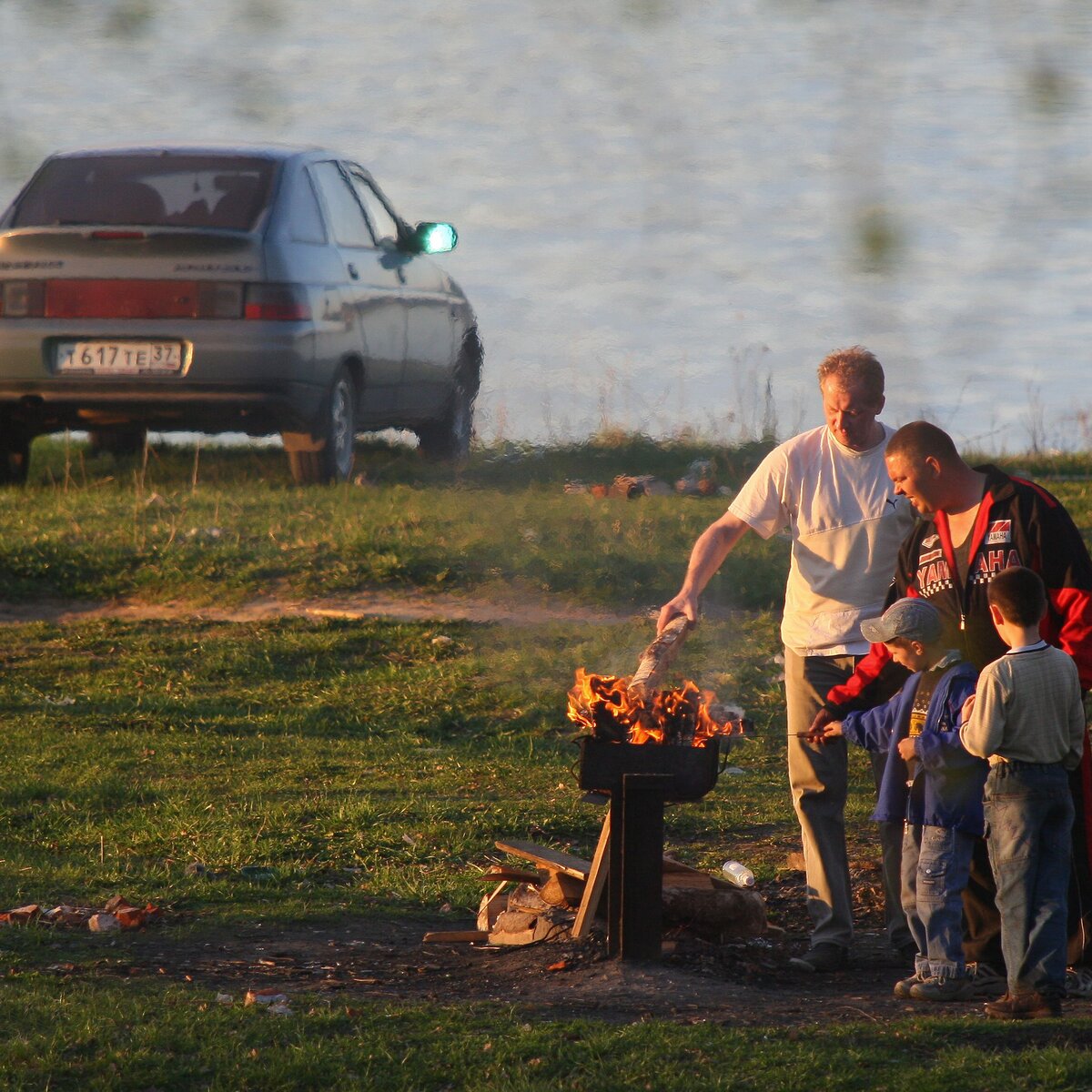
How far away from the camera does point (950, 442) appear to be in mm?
5605

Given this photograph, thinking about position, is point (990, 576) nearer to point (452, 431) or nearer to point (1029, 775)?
point (1029, 775)

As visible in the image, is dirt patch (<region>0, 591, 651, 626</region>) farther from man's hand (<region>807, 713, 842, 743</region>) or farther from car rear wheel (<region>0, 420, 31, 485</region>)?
man's hand (<region>807, 713, 842, 743</region>)

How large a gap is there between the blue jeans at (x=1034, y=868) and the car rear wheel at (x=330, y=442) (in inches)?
313

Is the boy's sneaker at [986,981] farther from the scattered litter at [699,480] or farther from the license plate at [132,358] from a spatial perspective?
the scattered litter at [699,480]

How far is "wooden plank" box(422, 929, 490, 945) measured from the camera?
6422 mm

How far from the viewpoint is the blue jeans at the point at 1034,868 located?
521 centimetres

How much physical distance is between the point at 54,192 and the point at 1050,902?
8.90 meters

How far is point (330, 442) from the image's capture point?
12.9 m

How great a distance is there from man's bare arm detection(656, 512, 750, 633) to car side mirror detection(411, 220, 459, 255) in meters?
6.93

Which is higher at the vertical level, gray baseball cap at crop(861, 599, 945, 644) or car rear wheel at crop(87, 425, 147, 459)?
car rear wheel at crop(87, 425, 147, 459)

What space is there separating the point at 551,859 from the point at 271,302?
239 inches

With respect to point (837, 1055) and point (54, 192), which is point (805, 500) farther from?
point (54, 192)

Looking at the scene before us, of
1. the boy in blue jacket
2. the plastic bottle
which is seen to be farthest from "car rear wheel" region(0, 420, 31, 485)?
the boy in blue jacket

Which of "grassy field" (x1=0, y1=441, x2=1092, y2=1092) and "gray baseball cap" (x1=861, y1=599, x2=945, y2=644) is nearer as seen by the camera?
"grassy field" (x1=0, y1=441, x2=1092, y2=1092)
